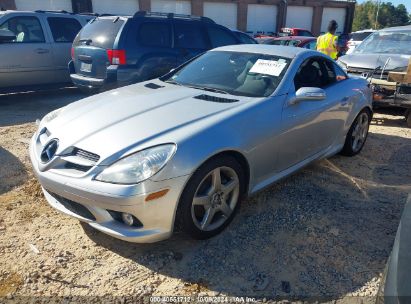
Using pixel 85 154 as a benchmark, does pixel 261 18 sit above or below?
above

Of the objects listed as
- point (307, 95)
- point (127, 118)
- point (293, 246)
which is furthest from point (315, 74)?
point (127, 118)

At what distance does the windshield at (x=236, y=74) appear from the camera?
3.62 meters

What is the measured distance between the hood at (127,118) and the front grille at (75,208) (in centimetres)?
37

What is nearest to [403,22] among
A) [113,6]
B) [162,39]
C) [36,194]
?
[113,6]

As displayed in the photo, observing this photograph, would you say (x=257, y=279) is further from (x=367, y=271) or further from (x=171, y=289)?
(x=367, y=271)

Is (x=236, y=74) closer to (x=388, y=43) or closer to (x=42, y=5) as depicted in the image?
(x=388, y=43)

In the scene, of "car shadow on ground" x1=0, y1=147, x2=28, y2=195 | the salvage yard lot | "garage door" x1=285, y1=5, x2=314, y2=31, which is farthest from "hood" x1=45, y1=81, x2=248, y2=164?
"garage door" x1=285, y1=5, x2=314, y2=31

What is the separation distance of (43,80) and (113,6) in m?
16.9

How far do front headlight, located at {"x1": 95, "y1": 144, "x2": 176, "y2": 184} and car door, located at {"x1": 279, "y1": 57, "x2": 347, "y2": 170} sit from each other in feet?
4.42

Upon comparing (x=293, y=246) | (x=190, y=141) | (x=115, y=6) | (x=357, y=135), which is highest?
(x=115, y=6)

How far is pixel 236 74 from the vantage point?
384cm

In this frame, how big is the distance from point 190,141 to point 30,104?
6515 millimetres

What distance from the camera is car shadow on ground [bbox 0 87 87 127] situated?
6801mm

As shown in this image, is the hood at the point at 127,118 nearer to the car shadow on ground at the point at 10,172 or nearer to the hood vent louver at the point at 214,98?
the hood vent louver at the point at 214,98
